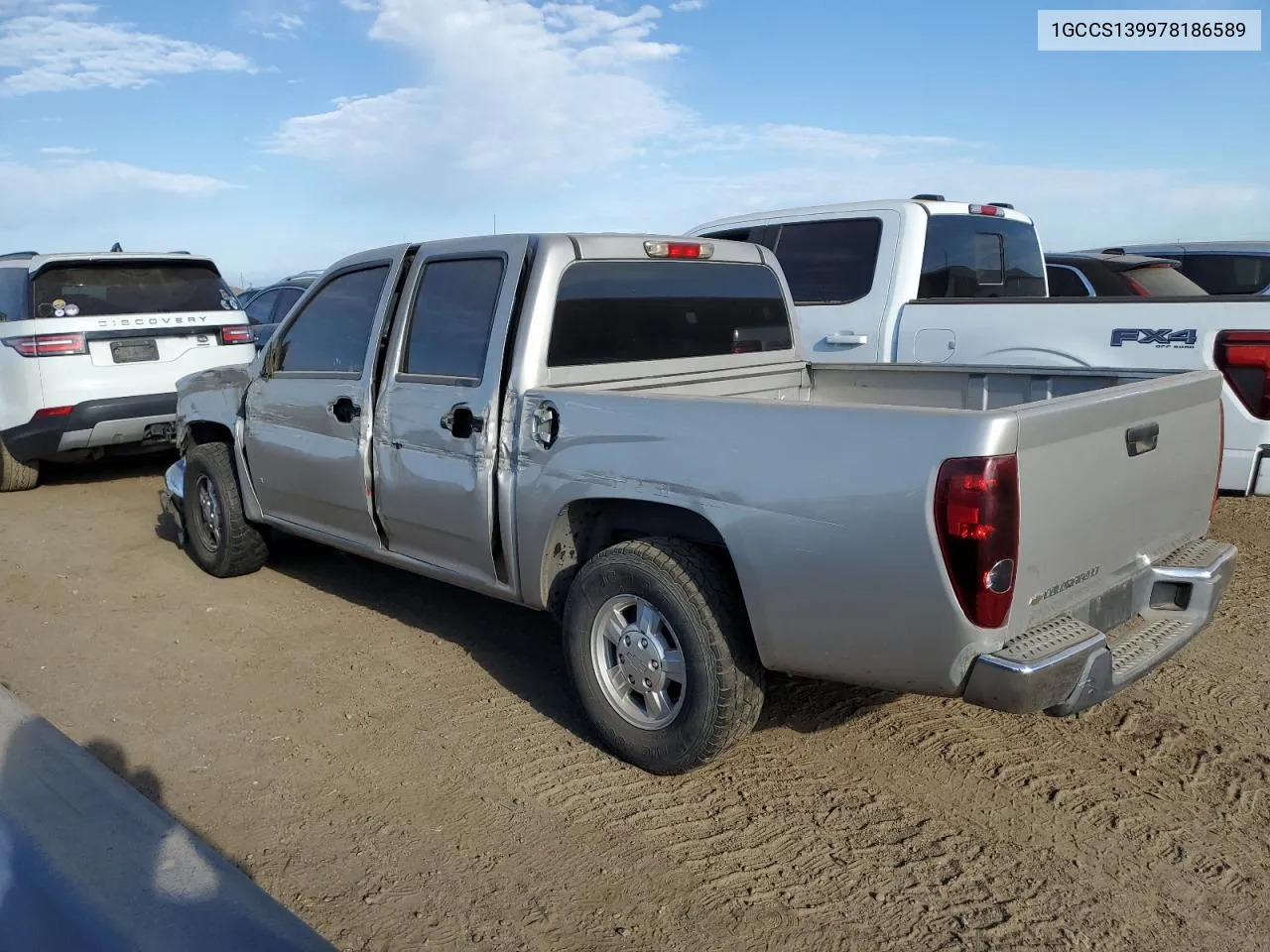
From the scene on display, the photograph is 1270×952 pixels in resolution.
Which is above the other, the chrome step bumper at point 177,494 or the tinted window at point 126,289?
the tinted window at point 126,289

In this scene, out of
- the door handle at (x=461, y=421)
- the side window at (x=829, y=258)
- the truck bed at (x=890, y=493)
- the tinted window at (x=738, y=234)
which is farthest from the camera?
the tinted window at (x=738, y=234)

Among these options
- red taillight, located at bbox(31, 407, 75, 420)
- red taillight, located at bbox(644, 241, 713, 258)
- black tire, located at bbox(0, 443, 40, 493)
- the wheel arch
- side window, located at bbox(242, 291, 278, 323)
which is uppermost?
red taillight, located at bbox(644, 241, 713, 258)

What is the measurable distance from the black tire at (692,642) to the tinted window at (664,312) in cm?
92

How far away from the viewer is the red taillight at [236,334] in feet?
28.1

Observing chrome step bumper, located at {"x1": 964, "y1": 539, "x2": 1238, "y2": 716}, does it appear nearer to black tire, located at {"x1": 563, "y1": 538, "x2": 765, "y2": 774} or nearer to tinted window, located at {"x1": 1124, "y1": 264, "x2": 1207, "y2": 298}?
black tire, located at {"x1": 563, "y1": 538, "x2": 765, "y2": 774}

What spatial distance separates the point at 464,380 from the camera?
13.3 ft

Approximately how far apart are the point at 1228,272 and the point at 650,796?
30.5ft

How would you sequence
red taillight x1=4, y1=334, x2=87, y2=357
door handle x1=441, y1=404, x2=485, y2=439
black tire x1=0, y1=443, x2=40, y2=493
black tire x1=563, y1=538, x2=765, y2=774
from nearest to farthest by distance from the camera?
black tire x1=563, y1=538, x2=765, y2=774 → door handle x1=441, y1=404, x2=485, y2=439 → red taillight x1=4, y1=334, x2=87, y2=357 → black tire x1=0, y1=443, x2=40, y2=493

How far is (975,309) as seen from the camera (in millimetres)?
5812

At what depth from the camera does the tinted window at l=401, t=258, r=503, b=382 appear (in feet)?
13.4

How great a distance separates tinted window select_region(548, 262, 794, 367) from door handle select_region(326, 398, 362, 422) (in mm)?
1137

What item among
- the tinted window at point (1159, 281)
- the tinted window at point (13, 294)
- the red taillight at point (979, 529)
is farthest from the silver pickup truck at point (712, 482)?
the tinted window at point (1159, 281)

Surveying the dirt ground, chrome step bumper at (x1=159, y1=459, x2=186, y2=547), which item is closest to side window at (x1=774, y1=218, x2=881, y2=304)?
the dirt ground

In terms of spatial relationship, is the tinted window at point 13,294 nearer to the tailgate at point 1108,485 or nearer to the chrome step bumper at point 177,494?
the chrome step bumper at point 177,494
